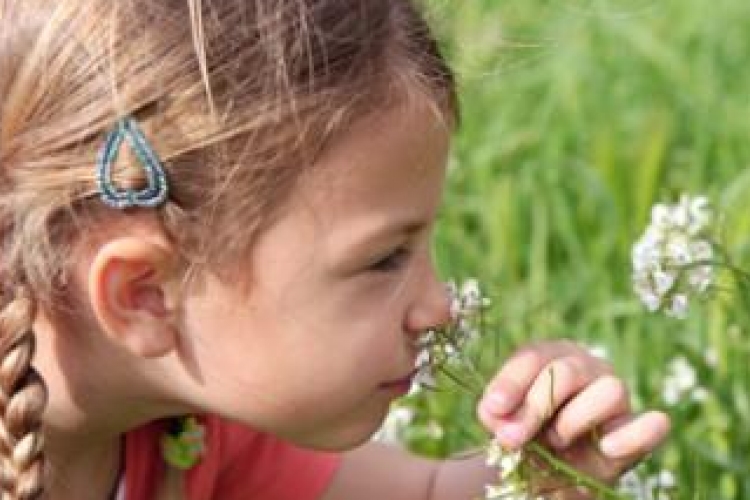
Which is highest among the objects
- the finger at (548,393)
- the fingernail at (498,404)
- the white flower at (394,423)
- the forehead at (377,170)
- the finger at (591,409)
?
the forehead at (377,170)

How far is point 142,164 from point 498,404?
0.38 meters

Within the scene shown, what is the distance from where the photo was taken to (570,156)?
3.42 meters

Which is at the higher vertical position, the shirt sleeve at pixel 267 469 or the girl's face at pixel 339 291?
the girl's face at pixel 339 291

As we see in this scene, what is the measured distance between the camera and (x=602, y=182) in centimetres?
325

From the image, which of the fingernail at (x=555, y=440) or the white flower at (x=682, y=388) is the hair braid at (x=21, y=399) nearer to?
the fingernail at (x=555, y=440)

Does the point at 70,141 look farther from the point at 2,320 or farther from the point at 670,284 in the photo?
the point at 670,284

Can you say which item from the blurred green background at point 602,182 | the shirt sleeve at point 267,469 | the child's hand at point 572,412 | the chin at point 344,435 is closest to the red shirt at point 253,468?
the shirt sleeve at point 267,469

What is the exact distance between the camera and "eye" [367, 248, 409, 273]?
202 centimetres

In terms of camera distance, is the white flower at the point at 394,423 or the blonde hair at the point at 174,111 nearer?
the blonde hair at the point at 174,111

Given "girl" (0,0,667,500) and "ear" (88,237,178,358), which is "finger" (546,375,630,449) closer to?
"girl" (0,0,667,500)

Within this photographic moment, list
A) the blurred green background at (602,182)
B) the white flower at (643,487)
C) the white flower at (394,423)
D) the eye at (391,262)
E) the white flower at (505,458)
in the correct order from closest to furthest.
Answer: the white flower at (505,458)
the eye at (391,262)
the white flower at (643,487)
the blurred green background at (602,182)
the white flower at (394,423)

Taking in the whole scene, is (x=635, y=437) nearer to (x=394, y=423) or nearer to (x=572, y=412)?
(x=572, y=412)

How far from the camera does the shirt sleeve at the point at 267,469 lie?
245 cm

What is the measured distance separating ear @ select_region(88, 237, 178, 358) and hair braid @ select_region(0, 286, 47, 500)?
6 centimetres
